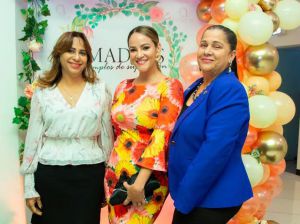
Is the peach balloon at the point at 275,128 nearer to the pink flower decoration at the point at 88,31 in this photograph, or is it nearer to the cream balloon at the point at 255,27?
the cream balloon at the point at 255,27

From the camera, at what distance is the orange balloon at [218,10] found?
283cm

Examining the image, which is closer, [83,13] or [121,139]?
[121,139]

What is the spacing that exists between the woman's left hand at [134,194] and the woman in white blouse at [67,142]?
35cm

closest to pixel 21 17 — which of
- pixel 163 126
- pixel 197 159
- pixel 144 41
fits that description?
pixel 144 41

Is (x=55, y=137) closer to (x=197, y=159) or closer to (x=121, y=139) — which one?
(x=121, y=139)

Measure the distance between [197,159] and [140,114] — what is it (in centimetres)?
45

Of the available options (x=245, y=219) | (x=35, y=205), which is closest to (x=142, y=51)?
(x=35, y=205)

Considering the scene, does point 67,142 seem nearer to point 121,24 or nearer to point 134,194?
point 134,194

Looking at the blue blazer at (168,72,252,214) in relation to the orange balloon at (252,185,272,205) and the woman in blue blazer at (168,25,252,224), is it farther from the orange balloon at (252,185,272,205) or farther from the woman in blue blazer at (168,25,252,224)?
the orange balloon at (252,185,272,205)

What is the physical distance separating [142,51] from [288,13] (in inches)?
64.9

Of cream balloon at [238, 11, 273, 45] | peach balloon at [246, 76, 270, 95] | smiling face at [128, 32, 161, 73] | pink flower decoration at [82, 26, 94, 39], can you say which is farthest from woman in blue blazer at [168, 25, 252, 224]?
pink flower decoration at [82, 26, 94, 39]

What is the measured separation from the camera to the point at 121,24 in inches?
123

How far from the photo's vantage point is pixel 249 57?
2.77m

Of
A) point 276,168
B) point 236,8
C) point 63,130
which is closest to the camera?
point 63,130
